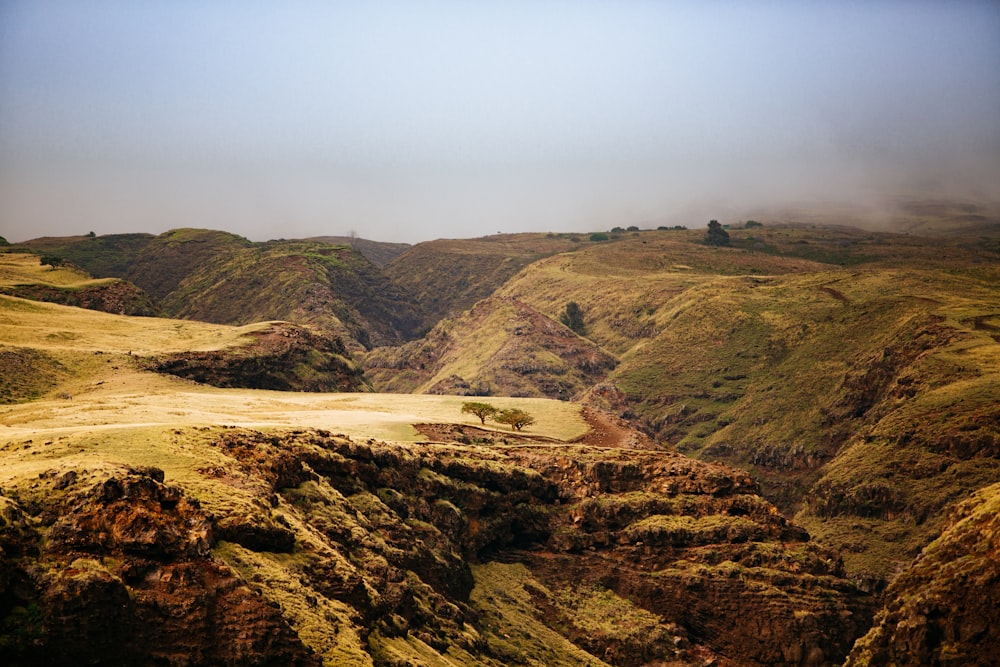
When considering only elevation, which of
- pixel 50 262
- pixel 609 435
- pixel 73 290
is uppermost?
pixel 50 262

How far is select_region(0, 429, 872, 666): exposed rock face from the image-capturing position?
1256 inches

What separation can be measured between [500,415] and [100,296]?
87779 mm

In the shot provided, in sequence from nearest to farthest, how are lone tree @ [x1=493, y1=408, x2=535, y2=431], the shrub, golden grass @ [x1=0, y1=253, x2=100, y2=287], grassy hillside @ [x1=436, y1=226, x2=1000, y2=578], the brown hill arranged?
lone tree @ [x1=493, y1=408, x2=535, y2=431] → grassy hillside @ [x1=436, y1=226, x2=1000, y2=578] → golden grass @ [x1=0, y1=253, x2=100, y2=287] → the brown hill → the shrub

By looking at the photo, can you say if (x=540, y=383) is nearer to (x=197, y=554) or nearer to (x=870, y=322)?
(x=870, y=322)

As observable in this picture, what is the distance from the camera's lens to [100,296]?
156m

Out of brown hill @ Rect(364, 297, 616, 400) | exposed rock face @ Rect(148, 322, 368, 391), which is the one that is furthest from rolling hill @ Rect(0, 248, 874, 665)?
brown hill @ Rect(364, 297, 616, 400)

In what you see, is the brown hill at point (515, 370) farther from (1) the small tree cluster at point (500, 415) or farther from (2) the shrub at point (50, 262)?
(1) the small tree cluster at point (500, 415)

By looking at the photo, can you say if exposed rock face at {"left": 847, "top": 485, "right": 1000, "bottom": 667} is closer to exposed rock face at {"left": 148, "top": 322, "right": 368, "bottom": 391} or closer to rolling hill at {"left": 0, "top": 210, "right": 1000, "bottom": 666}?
rolling hill at {"left": 0, "top": 210, "right": 1000, "bottom": 666}

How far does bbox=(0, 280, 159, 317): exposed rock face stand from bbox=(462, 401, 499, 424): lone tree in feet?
258

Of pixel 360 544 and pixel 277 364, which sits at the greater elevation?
pixel 277 364

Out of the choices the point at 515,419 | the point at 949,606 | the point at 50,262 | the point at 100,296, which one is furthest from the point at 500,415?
the point at 50,262

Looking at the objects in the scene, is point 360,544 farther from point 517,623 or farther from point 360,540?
point 517,623

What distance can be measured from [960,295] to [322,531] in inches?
6144

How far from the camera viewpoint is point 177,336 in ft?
405
